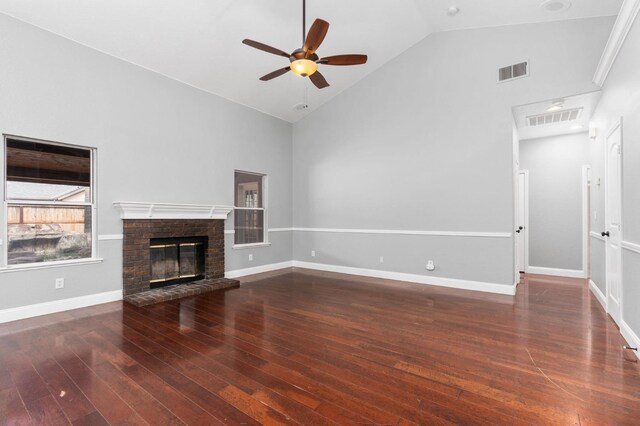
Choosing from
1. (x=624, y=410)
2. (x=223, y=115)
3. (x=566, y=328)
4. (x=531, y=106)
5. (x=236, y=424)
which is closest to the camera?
(x=236, y=424)

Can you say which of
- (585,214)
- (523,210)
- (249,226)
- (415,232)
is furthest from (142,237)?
(585,214)

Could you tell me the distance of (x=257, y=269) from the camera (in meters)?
6.53

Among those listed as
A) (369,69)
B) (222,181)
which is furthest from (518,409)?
(369,69)

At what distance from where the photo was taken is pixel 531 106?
4.65m

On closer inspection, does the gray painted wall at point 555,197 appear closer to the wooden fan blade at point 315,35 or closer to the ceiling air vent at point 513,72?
the ceiling air vent at point 513,72

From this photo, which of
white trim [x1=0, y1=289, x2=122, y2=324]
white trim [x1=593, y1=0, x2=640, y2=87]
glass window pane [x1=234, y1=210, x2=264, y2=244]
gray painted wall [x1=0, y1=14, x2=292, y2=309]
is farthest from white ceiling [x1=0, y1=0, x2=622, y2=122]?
white trim [x1=0, y1=289, x2=122, y2=324]

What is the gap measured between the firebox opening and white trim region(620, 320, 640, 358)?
5.56 m

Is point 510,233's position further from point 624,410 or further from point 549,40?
point 624,410

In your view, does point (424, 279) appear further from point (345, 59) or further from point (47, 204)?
point (47, 204)

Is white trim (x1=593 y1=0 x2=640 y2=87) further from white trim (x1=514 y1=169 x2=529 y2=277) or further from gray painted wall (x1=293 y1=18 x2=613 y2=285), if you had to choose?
white trim (x1=514 y1=169 x2=529 y2=277)

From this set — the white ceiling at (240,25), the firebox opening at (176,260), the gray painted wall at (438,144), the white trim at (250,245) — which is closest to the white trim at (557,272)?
the gray painted wall at (438,144)

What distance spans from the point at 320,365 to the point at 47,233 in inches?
150

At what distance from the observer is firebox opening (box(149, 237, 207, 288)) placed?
5.00m

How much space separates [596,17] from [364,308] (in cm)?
481
